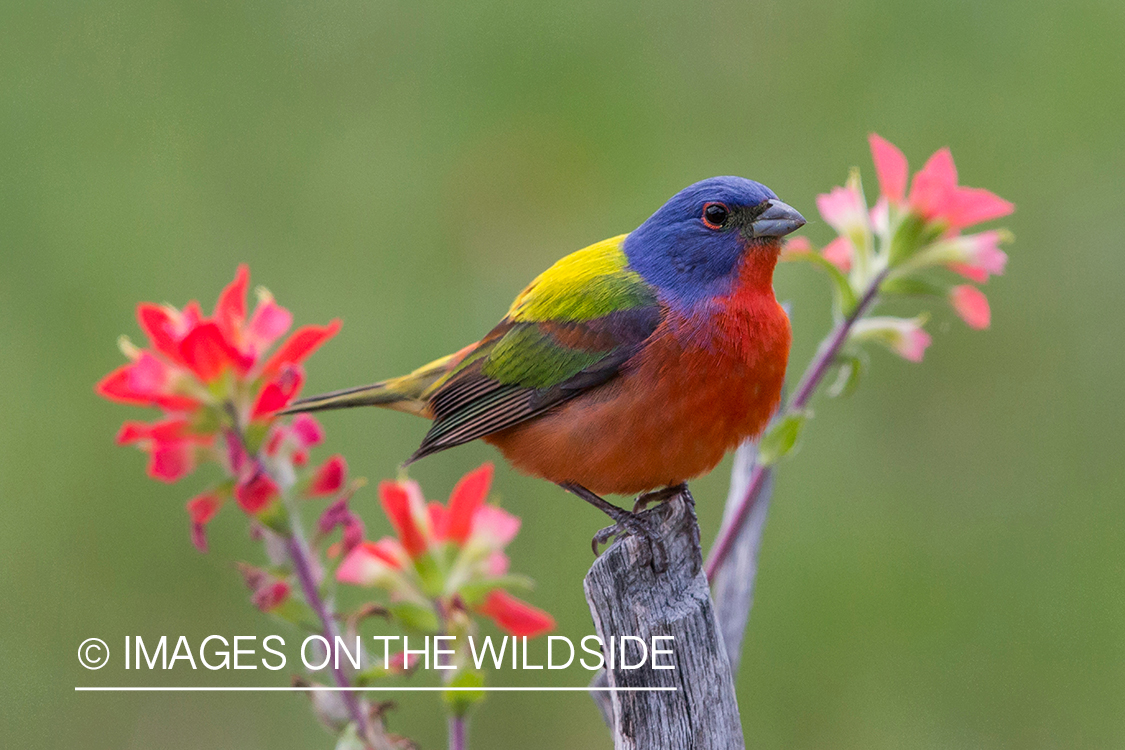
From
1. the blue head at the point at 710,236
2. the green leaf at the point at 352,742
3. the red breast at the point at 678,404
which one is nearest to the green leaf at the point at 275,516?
the green leaf at the point at 352,742

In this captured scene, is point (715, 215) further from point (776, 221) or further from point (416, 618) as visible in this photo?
point (416, 618)

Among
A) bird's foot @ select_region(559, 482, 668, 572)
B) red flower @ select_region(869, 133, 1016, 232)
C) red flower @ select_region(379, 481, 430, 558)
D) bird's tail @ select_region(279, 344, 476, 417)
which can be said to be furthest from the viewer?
bird's tail @ select_region(279, 344, 476, 417)

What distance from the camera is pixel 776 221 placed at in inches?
119

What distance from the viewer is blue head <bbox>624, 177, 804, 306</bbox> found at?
305 cm

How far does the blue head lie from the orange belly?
5.0 inches

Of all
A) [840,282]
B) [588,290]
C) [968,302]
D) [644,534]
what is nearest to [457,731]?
[644,534]

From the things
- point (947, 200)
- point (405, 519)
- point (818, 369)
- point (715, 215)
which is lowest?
point (405, 519)

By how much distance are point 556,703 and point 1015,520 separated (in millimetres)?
1959

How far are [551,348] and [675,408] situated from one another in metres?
0.44

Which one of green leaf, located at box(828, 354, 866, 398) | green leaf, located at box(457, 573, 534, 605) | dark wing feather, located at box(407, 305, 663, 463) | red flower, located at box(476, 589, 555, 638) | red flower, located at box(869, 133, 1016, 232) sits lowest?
red flower, located at box(476, 589, 555, 638)

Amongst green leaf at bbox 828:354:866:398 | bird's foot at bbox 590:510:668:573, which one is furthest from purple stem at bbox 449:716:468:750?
green leaf at bbox 828:354:866:398

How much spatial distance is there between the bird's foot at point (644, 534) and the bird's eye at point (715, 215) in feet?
2.57

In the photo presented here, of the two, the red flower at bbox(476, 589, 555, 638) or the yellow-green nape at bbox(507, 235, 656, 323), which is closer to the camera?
the red flower at bbox(476, 589, 555, 638)

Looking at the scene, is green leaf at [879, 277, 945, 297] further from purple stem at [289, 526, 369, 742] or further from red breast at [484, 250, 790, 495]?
purple stem at [289, 526, 369, 742]
